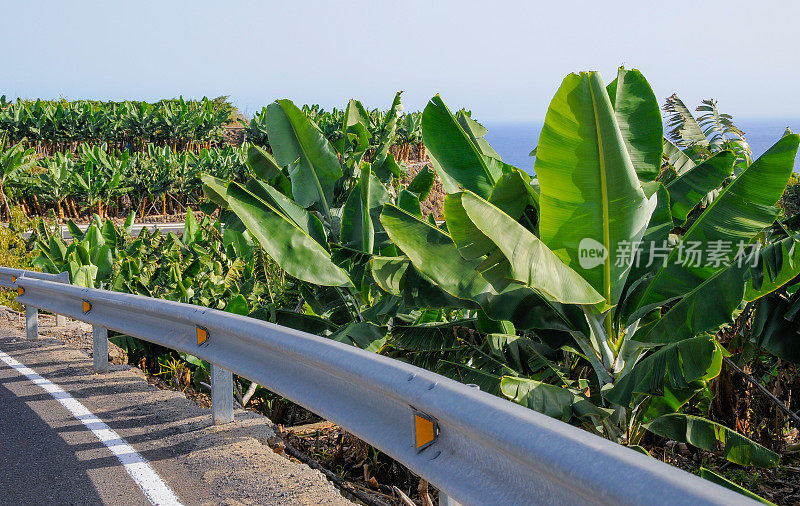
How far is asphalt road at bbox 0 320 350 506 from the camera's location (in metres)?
3.52

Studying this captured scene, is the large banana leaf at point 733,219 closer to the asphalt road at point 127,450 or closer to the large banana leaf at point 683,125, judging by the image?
the asphalt road at point 127,450

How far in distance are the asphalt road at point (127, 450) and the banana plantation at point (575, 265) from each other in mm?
1162

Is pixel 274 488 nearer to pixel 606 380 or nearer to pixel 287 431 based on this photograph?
pixel 606 380

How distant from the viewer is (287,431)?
6184 mm

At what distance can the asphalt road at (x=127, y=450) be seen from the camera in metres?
3.52

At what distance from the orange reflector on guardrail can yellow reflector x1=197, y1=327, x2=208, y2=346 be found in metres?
2.17

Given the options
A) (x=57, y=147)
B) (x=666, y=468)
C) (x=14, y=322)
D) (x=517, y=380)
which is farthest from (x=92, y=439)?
(x=57, y=147)

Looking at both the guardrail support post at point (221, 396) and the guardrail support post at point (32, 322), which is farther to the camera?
the guardrail support post at point (32, 322)

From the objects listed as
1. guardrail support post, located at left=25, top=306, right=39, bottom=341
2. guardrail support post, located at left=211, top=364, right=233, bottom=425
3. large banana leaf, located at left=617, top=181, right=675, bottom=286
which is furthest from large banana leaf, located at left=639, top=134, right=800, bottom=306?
guardrail support post, located at left=25, top=306, right=39, bottom=341

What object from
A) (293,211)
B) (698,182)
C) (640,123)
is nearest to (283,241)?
(293,211)

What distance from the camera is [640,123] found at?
427 cm

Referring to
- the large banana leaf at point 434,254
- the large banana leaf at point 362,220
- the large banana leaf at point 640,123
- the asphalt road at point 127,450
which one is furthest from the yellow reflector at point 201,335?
the large banana leaf at point 640,123

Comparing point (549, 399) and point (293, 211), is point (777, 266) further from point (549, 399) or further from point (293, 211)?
point (293, 211)

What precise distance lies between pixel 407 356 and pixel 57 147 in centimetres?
4806
